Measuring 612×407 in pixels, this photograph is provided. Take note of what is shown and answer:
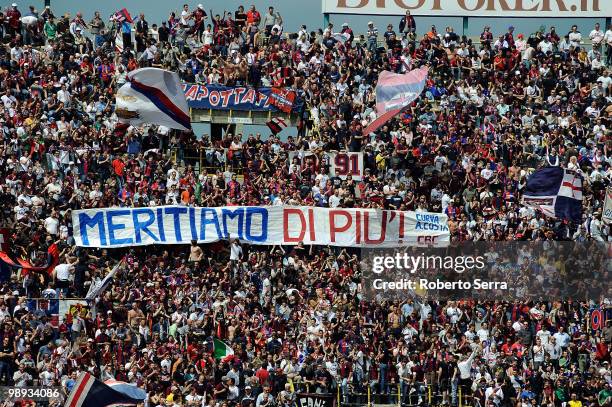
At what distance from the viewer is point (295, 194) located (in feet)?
138

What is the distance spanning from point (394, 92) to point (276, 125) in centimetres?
381

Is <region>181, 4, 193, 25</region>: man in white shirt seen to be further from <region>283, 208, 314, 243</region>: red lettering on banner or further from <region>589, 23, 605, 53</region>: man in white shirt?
<region>589, 23, 605, 53</region>: man in white shirt

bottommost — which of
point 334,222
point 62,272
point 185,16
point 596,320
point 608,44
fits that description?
point 596,320

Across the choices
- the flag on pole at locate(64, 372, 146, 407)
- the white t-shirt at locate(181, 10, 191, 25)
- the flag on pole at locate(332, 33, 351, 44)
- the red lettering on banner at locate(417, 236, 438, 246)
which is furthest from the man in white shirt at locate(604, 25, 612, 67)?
the flag on pole at locate(64, 372, 146, 407)

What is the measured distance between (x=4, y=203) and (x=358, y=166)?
9.17m

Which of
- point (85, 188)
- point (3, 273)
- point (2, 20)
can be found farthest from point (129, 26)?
point (3, 273)

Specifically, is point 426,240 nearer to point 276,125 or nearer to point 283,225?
point 283,225

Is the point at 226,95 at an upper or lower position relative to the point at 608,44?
lower

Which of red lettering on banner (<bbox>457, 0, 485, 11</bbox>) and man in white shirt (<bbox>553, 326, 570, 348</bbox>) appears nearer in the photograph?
man in white shirt (<bbox>553, 326, 570, 348</bbox>)

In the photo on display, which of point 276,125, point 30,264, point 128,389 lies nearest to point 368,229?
point 276,125

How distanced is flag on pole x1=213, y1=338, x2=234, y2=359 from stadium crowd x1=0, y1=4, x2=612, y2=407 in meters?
0.20

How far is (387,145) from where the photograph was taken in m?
44.0

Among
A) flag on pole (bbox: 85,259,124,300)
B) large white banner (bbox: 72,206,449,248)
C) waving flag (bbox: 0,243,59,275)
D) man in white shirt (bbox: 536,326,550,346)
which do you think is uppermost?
large white banner (bbox: 72,206,449,248)

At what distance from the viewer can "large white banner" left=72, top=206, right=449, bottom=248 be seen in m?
41.3
